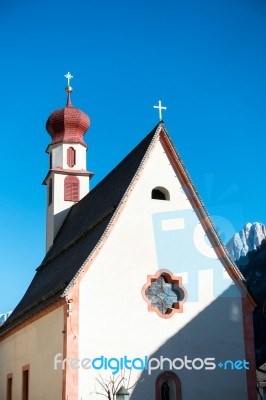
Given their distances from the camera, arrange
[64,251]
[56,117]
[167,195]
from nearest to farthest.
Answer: [167,195]
[64,251]
[56,117]

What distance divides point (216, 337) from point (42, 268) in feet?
37.5

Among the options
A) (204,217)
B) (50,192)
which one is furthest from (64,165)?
(204,217)

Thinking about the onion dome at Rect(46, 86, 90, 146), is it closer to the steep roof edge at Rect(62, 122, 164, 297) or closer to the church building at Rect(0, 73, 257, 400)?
the church building at Rect(0, 73, 257, 400)

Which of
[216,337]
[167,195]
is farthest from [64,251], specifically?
[216,337]

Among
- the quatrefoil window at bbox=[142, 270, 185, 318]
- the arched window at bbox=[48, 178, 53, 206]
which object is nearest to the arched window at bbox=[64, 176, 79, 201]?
the arched window at bbox=[48, 178, 53, 206]

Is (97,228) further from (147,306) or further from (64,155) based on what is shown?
(64,155)

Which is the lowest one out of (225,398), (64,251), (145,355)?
(225,398)

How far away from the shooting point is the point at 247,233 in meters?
145

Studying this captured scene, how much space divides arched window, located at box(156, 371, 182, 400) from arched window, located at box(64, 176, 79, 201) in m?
13.4

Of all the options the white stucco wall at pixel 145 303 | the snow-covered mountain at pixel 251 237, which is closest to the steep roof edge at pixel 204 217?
the white stucco wall at pixel 145 303

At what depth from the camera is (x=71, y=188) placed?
33812 mm

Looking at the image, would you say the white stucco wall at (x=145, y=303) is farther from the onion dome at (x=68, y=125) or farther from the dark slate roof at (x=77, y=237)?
the onion dome at (x=68, y=125)

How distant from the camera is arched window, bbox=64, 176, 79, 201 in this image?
3362 cm

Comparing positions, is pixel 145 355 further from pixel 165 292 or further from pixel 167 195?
pixel 167 195
